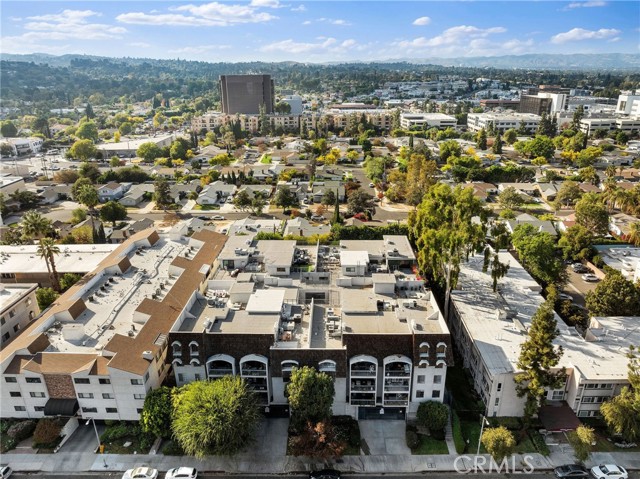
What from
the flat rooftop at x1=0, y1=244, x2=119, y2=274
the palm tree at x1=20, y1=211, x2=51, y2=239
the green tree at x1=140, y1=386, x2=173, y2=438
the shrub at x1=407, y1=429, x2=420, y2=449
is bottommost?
the shrub at x1=407, y1=429, x2=420, y2=449

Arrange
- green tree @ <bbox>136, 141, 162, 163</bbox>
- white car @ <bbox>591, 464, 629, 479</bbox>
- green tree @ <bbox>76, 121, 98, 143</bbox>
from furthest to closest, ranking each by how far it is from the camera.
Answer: green tree @ <bbox>76, 121, 98, 143</bbox>
green tree @ <bbox>136, 141, 162, 163</bbox>
white car @ <bbox>591, 464, 629, 479</bbox>

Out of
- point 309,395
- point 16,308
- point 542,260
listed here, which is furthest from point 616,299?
point 16,308

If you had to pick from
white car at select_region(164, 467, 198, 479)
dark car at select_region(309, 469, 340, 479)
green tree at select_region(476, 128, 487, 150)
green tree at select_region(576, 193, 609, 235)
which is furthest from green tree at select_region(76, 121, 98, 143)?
dark car at select_region(309, 469, 340, 479)

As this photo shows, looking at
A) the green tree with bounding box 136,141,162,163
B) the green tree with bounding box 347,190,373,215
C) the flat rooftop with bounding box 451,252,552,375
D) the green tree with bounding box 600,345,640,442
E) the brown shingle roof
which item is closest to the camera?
the green tree with bounding box 600,345,640,442

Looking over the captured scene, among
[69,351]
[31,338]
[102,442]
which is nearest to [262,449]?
[102,442]

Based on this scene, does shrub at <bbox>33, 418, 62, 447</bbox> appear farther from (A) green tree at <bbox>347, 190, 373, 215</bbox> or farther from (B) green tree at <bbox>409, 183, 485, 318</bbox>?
(A) green tree at <bbox>347, 190, 373, 215</bbox>

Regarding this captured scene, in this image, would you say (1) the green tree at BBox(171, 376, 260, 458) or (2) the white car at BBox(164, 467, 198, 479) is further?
(2) the white car at BBox(164, 467, 198, 479)

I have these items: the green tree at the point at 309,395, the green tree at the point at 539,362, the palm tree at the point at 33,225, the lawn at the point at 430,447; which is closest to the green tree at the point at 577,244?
the green tree at the point at 539,362

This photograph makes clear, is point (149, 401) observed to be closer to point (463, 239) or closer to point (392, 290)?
point (392, 290)
